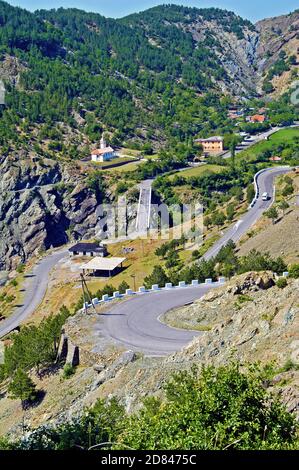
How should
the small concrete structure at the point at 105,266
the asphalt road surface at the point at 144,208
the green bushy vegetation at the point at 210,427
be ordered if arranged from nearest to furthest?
1. the green bushy vegetation at the point at 210,427
2. the small concrete structure at the point at 105,266
3. the asphalt road surface at the point at 144,208

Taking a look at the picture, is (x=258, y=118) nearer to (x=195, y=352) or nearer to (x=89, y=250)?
(x=89, y=250)

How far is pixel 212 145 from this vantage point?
11412 centimetres

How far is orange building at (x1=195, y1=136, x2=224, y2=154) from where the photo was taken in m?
113

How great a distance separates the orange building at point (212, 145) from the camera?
11348cm

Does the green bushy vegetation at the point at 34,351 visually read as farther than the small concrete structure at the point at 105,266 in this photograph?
No

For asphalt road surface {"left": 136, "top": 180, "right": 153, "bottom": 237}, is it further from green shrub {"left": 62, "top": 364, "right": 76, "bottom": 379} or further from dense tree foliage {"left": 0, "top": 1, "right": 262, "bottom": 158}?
green shrub {"left": 62, "top": 364, "right": 76, "bottom": 379}

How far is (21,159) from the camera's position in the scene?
3757 inches

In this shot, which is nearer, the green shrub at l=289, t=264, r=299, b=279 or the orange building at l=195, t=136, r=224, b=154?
→ the green shrub at l=289, t=264, r=299, b=279

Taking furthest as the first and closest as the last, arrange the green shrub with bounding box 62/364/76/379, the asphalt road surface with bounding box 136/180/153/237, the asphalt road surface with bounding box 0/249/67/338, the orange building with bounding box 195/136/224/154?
1. the orange building with bounding box 195/136/224/154
2. the asphalt road surface with bounding box 136/180/153/237
3. the asphalt road surface with bounding box 0/249/67/338
4. the green shrub with bounding box 62/364/76/379

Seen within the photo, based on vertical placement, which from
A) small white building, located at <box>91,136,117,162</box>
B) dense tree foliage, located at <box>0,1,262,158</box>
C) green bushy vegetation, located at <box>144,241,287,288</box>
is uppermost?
dense tree foliage, located at <box>0,1,262,158</box>

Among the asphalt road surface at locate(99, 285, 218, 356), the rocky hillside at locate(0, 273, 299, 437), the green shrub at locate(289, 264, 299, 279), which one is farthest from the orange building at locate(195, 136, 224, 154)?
the rocky hillside at locate(0, 273, 299, 437)

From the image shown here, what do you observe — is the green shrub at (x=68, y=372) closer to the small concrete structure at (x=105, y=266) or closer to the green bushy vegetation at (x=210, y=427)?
the green bushy vegetation at (x=210, y=427)

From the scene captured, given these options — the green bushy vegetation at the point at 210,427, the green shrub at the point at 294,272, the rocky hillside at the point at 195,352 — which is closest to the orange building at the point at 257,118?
the green shrub at the point at 294,272
